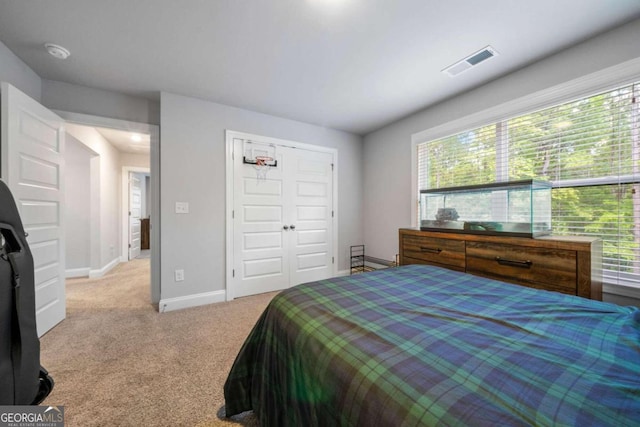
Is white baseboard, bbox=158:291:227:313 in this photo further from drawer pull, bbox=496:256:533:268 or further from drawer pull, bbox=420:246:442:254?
drawer pull, bbox=496:256:533:268

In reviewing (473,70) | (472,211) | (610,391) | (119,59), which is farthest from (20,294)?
(473,70)

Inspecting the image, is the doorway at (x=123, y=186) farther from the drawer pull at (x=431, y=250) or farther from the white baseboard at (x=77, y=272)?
the drawer pull at (x=431, y=250)

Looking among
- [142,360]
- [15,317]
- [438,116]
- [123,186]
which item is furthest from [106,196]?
[438,116]

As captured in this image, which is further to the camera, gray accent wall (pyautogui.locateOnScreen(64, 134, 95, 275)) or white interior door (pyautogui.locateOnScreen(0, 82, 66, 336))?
gray accent wall (pyautogui.locateOnScreen(64, 134, 95, 275))

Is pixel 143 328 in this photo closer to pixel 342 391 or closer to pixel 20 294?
pixel 20 294

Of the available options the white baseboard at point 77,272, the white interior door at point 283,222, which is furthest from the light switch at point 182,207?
the white baseboard at point 77,272

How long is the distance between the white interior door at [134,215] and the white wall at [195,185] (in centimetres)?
389

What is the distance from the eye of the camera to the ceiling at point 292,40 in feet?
5.33

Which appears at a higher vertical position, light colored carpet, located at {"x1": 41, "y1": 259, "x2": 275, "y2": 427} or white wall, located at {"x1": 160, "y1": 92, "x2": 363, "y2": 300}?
white wall, located at {"x1": 160, "y1": 92, "x2": 363, "y2": 300}

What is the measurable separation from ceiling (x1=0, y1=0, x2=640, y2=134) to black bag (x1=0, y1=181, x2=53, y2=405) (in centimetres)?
167

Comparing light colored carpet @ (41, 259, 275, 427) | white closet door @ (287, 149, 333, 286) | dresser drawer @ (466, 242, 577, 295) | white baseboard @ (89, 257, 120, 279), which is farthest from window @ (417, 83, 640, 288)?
white baseboard @ (89, 257, 120, 279)

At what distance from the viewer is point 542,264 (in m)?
1.66

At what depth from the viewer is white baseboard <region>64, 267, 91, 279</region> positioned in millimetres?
4051

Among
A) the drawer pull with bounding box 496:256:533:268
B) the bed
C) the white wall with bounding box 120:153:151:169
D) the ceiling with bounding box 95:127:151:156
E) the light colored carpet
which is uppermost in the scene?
the ceiling with bounding box 95:127:151:156
